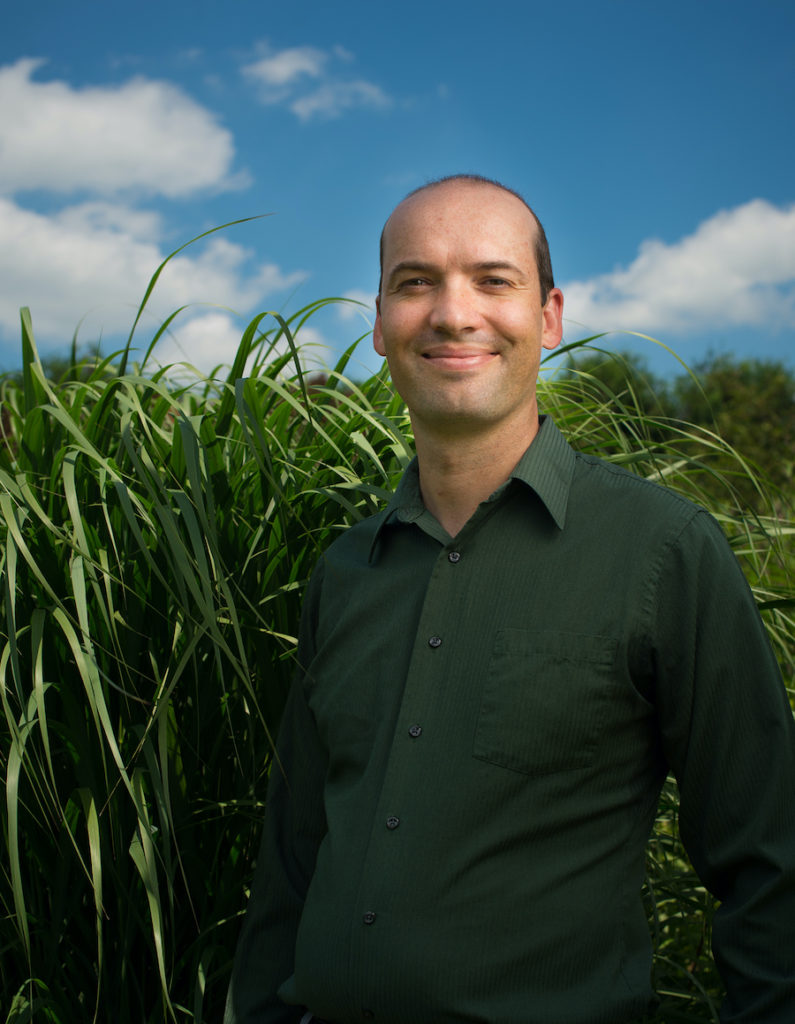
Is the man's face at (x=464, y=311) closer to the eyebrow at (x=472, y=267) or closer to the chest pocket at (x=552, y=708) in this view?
the eyebrow at (x=472, y=267)

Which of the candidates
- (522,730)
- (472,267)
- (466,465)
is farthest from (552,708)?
(472,267)

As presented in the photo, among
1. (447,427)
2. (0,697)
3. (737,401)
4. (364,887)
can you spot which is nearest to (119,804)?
(0,697)

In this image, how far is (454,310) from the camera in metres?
1.22

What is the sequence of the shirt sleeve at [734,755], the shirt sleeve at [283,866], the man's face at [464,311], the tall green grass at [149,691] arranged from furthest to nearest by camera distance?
1. the tall green grass at [149,691]
2. the shirt sleeve at [283,866]
3. the man's face at [464,311]
4. the shirt sleeve at [734,755]

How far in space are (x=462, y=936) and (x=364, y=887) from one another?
13 cm

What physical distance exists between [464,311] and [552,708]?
0.52m

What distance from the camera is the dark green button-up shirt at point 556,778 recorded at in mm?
1027

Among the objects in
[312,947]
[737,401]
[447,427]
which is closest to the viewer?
[312,947]

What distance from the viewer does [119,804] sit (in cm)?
153

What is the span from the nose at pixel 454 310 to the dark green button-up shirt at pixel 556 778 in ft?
0.71

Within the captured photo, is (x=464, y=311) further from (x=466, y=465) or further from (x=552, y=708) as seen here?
(x=552, y=708)

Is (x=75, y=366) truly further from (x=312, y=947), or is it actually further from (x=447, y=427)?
(x=312, y=947)

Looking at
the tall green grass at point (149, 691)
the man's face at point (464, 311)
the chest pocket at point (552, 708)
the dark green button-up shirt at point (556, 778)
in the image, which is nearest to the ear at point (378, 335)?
the man's face at point (464, 311)

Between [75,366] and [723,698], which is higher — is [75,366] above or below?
above
